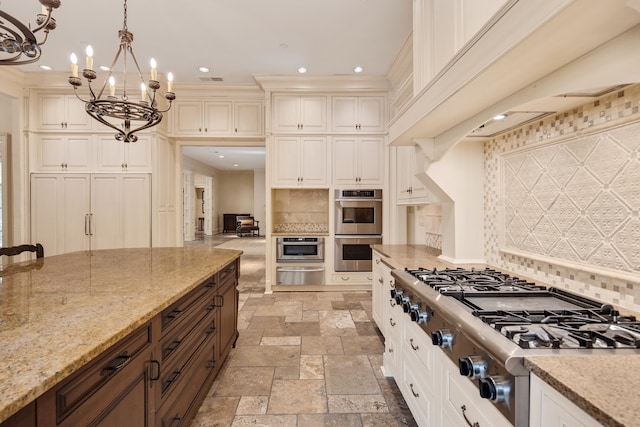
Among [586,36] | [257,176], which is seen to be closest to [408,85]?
[586,36]

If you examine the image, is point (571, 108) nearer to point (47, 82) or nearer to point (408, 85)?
point (408, 85)

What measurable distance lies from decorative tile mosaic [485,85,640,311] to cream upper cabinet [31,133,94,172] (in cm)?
521

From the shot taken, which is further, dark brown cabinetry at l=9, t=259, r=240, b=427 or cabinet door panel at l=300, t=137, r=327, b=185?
cabinet door panel at l=300, t=137, r=327, b=185

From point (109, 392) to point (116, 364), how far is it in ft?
0.27

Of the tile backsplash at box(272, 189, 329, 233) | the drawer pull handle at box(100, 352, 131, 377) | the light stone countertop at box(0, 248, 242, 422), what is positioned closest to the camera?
the light stone countertop at box(0, 248, 242, 422)

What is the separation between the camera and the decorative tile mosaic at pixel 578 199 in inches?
45.3

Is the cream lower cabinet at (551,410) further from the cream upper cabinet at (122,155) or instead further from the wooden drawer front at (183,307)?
the cream upper cabinet at (122,155)

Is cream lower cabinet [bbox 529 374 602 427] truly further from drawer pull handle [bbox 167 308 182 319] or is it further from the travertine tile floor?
drawer pull handle [bbox 167 308 182 319]

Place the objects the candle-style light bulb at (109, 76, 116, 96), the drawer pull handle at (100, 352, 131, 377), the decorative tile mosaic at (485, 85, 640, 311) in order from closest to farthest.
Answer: the drawer pull handle at (100, 352, 131, 377), the decorative tile mosaic at (485, 85, 640, 311), the candle-style light bulb at (109, 76, 116, 96)

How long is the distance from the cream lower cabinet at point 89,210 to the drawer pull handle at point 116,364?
3733 mm

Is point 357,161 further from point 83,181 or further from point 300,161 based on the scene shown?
point 83,181

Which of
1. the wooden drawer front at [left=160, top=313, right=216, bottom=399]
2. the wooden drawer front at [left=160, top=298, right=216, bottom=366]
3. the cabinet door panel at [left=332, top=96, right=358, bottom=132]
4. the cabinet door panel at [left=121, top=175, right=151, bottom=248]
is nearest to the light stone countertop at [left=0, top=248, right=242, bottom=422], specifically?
the wooden drawer front at [left=160, top=298, right=216, bottom=366]

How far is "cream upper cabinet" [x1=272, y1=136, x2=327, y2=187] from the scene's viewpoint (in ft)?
14.7

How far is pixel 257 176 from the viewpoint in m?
12.8
